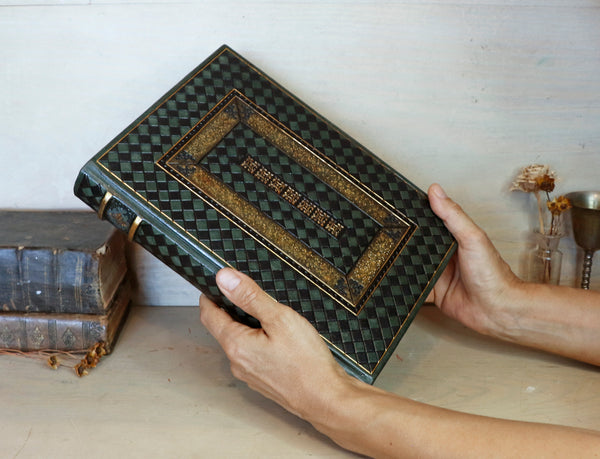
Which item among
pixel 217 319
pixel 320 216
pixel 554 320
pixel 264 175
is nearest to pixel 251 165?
pixel 264 175

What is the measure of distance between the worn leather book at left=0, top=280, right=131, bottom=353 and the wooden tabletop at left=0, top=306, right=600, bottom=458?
0.03 m

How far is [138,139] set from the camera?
2.77ft

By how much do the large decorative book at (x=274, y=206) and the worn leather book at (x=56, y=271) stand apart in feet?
0.54

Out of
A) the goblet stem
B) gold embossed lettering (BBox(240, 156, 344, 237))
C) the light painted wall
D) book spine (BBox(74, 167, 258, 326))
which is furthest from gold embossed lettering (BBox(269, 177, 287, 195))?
the goblet stem

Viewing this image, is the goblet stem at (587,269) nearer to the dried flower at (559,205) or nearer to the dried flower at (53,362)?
the dried flower at (559,205)

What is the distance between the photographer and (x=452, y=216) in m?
0.94

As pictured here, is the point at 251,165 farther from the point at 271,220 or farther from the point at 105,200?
the point at 105,200

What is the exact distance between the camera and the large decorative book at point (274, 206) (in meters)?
0.81

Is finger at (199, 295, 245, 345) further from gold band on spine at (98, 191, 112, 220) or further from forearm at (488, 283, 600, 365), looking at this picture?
forearm at (488, 283, 600, 365)

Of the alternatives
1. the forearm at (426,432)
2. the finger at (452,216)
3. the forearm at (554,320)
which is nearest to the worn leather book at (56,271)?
the forearm at (426,432)

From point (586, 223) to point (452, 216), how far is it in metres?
0.33

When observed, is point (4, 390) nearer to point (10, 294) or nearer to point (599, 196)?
point (10, 294)

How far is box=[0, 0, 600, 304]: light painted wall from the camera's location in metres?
1.05

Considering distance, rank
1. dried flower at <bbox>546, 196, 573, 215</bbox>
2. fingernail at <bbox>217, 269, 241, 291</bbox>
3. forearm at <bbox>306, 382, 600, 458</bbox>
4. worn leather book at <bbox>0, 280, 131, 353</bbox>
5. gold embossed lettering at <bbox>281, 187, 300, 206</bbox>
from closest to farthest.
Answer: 1. forearm at <bbox>306, 382, 600, 458</bbox>
2. fingernail at <bbox>217, 269, 241, 291</bbox>
3. gold embossed lettering at <bbox>281, 187, 300, 206</bbox>
4. worn leather book at <bbox>0, 280, 131, 353</bbox>
5. dried flower at <bbox>546, 196, 573, 215</bbox>
